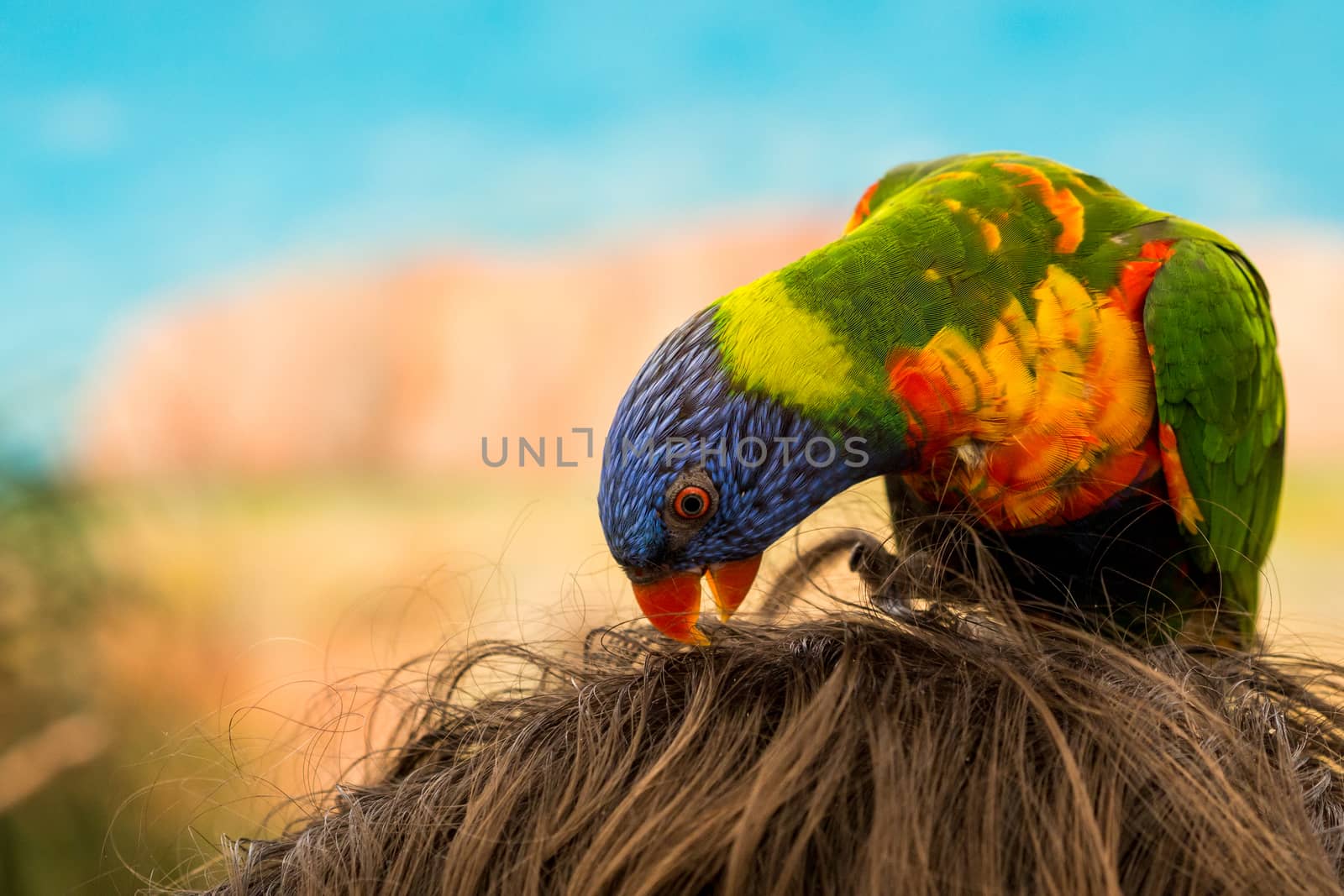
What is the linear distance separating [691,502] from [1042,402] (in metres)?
0.38

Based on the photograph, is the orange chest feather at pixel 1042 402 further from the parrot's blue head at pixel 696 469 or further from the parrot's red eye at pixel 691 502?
the parrot's red eye at pixel 691 502

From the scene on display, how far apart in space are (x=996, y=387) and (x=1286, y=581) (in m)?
2.12

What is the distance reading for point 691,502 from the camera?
2.51 ft

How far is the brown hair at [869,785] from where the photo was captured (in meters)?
0.39

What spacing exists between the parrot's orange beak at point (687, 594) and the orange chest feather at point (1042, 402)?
0.22 m

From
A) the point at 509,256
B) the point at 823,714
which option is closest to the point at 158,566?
the point at 509,256

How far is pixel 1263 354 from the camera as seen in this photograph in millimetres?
965

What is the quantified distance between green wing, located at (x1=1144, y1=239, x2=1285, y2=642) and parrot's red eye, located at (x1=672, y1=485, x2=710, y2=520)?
505 mm

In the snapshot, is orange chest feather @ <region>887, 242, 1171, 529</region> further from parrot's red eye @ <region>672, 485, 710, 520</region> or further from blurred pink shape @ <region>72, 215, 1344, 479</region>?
blurred pink shape @ <region>72, 215, 1344, 479</region>

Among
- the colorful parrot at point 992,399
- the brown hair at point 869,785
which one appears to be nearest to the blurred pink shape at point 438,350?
the colorful parrot at point 992,399

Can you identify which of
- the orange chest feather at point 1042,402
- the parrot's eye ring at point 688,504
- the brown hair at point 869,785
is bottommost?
the brown hair at point 869,785

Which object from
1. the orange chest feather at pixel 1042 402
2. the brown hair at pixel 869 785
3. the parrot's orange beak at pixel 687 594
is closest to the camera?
the brown hair at pixel 869 785

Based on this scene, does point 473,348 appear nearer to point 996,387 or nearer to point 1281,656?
point 996,387

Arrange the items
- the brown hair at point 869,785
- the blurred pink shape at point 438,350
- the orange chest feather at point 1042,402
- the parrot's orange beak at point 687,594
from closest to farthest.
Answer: the brown hair at point 869,785 → the parrot's orange beak at point 687,594 → the orange chest feather at point 1042,402 → the blurred pink shape at point 438,350
